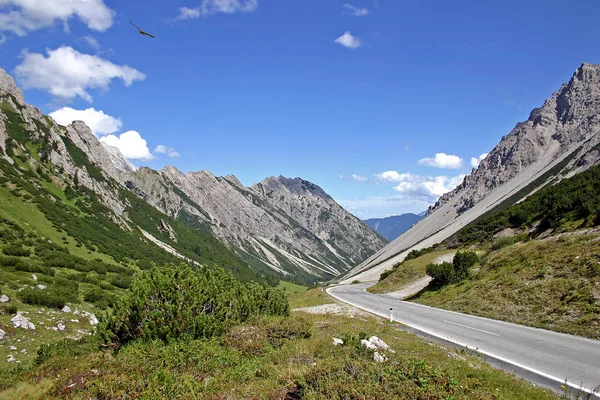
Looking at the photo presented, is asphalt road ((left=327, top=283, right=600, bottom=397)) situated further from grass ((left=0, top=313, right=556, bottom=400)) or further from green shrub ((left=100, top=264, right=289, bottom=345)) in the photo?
green shrub ((left=100, top=264, right=289, bottom=345))

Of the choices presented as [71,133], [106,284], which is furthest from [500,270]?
[71,133]

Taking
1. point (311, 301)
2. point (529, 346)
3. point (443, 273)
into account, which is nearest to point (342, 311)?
point (443, 273)

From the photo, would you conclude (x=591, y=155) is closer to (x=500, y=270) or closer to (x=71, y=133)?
(x=500, y=270)

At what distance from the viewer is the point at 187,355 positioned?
958 centimetres

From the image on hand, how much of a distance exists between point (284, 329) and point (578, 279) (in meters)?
17.6

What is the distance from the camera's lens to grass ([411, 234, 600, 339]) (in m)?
16.8

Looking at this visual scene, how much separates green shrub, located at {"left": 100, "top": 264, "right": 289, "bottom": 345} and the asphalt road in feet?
32.3

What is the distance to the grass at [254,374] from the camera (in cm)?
711

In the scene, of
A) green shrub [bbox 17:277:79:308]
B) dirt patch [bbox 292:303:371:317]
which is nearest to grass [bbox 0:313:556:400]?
green shrub [bbox 17:277:79:308]

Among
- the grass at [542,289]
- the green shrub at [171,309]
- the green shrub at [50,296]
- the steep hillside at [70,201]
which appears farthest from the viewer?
the steep hillside at [70,201]

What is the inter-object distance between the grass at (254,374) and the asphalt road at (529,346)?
A: 1.56 meters

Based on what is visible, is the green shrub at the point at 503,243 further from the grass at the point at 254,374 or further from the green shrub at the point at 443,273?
the grass at the point at 254,374

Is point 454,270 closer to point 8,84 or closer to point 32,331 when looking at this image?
point 32,331

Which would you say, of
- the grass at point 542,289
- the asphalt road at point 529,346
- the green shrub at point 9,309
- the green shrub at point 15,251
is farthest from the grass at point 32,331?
the grass at point 542,289
